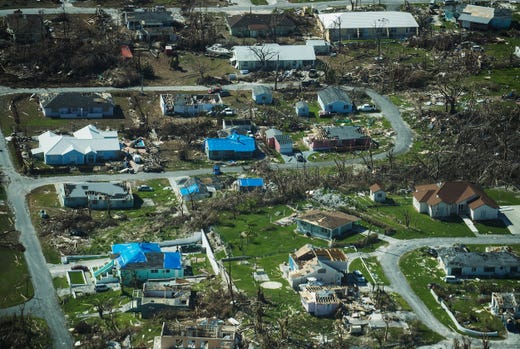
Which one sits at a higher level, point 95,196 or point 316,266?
point 95,196

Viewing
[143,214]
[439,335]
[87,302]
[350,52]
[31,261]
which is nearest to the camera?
[439,335]

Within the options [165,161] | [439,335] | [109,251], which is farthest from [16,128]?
[439,335]

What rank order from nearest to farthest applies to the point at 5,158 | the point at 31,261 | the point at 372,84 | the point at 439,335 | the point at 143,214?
the point at 439,335 < the point at 31,261 < the point at 143,214 < the point at 5,158 < the point at 372,84

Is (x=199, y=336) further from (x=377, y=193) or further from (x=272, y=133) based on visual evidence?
(x=272, y=133)

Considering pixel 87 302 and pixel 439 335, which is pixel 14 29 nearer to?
pixel 87 302

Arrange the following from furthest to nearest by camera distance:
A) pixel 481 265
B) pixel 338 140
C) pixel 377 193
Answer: pixel 338 140
pixel 377 193
pixel 481 265

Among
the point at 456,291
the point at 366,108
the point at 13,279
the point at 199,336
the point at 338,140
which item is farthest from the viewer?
the point at 366,108

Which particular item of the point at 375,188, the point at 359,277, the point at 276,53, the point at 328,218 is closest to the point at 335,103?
the point at 276,53

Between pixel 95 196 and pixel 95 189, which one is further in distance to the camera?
pixel 95 189
